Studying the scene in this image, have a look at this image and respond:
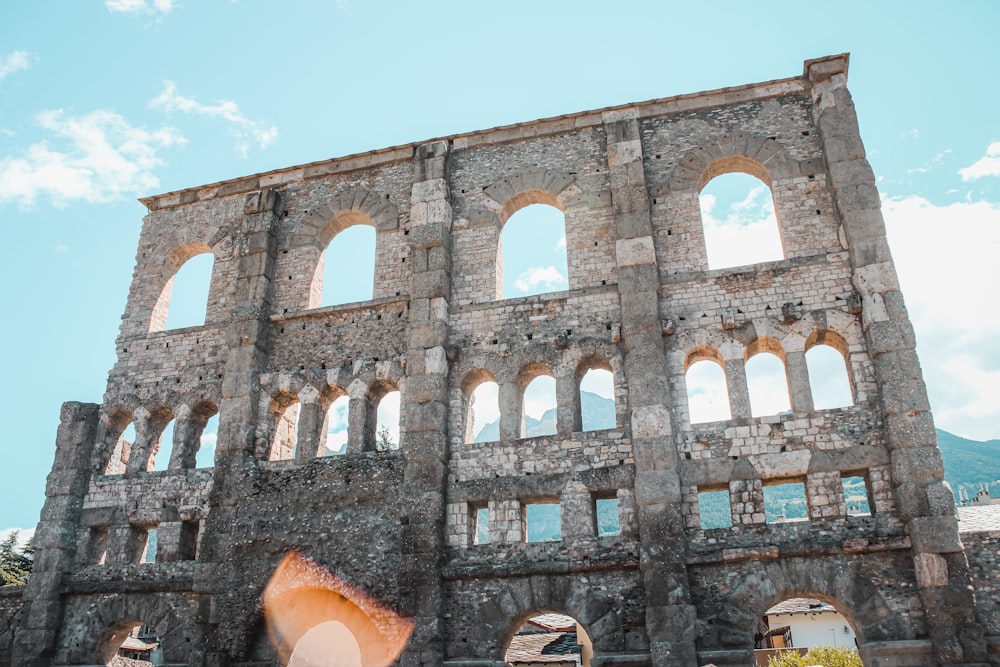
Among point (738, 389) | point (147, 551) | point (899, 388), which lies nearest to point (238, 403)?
point (738, 389)

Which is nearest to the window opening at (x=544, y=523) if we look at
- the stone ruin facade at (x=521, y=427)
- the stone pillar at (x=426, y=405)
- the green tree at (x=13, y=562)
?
the green tree at (x=13, y=562)

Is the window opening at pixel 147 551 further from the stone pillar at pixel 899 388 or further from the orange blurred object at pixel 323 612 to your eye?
the stone pillar at pixel 899 388

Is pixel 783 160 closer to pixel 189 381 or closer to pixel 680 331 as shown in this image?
pixel 680 331

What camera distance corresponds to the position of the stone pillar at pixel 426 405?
11922 mm

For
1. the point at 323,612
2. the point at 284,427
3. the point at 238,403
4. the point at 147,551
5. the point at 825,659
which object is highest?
the point at 147,551

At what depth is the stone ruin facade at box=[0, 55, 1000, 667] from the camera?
1096cm

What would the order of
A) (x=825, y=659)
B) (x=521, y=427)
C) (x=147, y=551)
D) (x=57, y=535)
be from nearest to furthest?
(x=521, y=427)
(x=57, y=535)
(x=825, y=659)
(x=147, y=551)

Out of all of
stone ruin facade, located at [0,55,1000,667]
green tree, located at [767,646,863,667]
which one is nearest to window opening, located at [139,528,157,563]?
stone ruin facade, located at [0,55,1000,667]

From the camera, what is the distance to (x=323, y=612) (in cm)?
1316

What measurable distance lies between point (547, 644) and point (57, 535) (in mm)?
13656

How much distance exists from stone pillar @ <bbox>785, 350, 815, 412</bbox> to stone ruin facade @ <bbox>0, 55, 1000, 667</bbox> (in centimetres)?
4

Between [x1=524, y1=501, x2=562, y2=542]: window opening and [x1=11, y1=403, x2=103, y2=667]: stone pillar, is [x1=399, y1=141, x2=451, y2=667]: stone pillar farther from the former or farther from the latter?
[x1=524, y1=501, x2=562, y2=542]: window opening

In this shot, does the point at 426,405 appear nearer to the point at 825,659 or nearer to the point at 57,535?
the point at 57,535

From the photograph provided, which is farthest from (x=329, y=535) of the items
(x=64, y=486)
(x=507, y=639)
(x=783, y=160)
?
(x=783, y=160)
